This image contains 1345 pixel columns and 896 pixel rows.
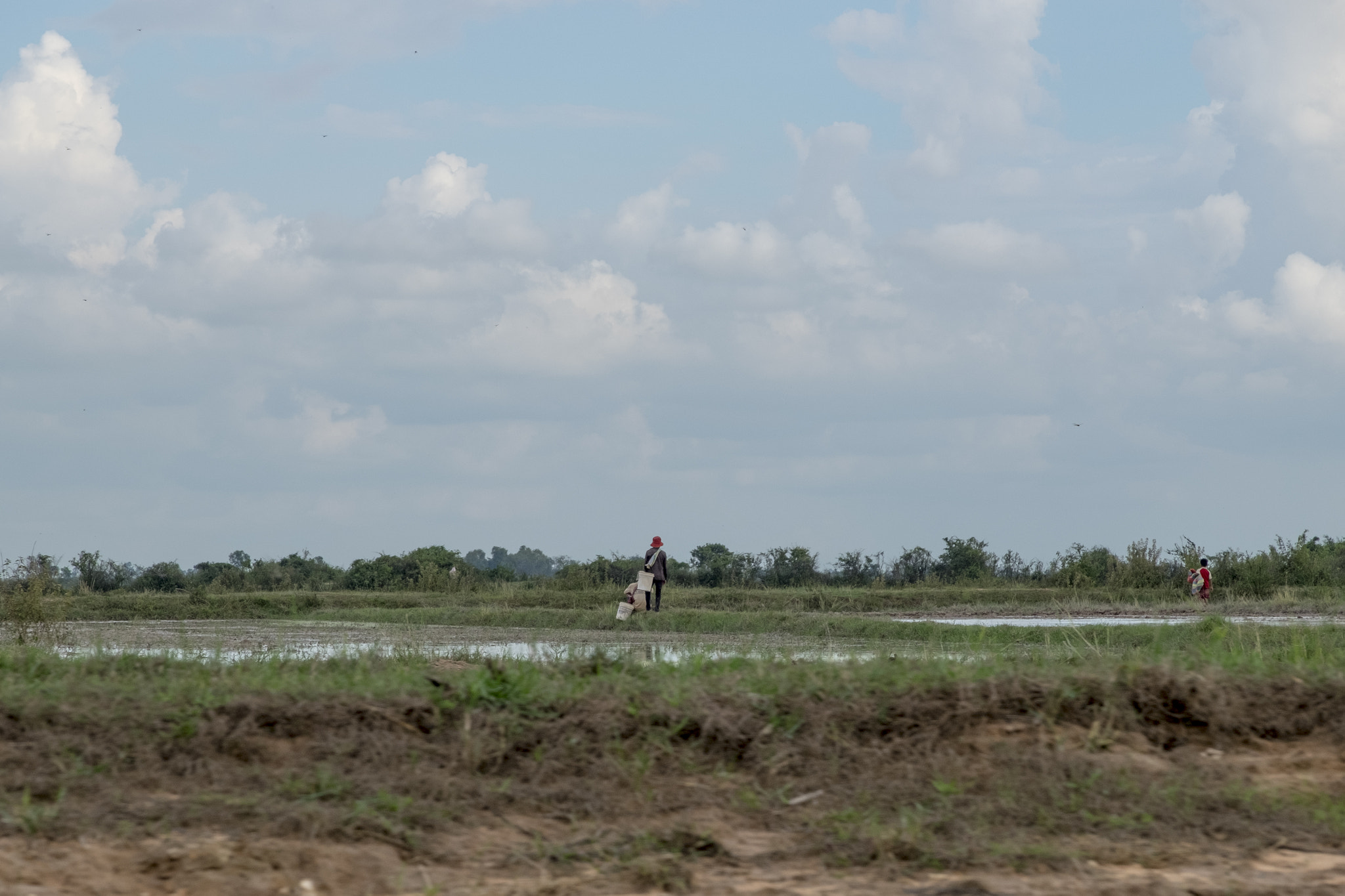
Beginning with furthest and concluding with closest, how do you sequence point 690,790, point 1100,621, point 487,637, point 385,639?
point 1100,621 → point 487,637 → point 385,639 → point 690,790

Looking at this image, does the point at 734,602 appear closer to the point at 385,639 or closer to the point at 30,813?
the point at 385,639

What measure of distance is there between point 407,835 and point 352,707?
137 centimetres

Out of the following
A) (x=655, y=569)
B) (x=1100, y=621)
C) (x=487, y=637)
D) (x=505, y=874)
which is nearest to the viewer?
(x=505, y=874)

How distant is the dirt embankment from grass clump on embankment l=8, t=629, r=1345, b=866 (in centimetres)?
2

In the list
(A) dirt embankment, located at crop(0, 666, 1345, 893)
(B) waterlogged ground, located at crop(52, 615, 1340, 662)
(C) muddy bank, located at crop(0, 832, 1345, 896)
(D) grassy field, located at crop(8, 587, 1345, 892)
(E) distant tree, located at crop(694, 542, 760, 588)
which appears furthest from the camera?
(E) distant tree, located at crop(694, 542, 760, 588)

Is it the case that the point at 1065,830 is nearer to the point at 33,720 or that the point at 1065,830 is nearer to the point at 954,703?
the point at 954,703

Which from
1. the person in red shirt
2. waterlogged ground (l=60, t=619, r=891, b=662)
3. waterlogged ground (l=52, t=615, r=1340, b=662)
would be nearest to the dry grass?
waterlogged ground (l=52, t=615, r=1340, b=662)

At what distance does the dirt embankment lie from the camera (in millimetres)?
4738

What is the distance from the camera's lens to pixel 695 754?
6.18 metres

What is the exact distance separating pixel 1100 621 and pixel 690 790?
16162mm

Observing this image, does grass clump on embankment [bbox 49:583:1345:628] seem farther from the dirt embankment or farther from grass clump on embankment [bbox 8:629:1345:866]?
the dirt embankment

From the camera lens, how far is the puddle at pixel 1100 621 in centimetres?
1806

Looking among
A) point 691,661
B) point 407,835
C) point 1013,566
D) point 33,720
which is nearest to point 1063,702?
point 691,661

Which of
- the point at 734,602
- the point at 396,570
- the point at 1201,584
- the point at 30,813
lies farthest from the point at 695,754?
the point at 396,570
